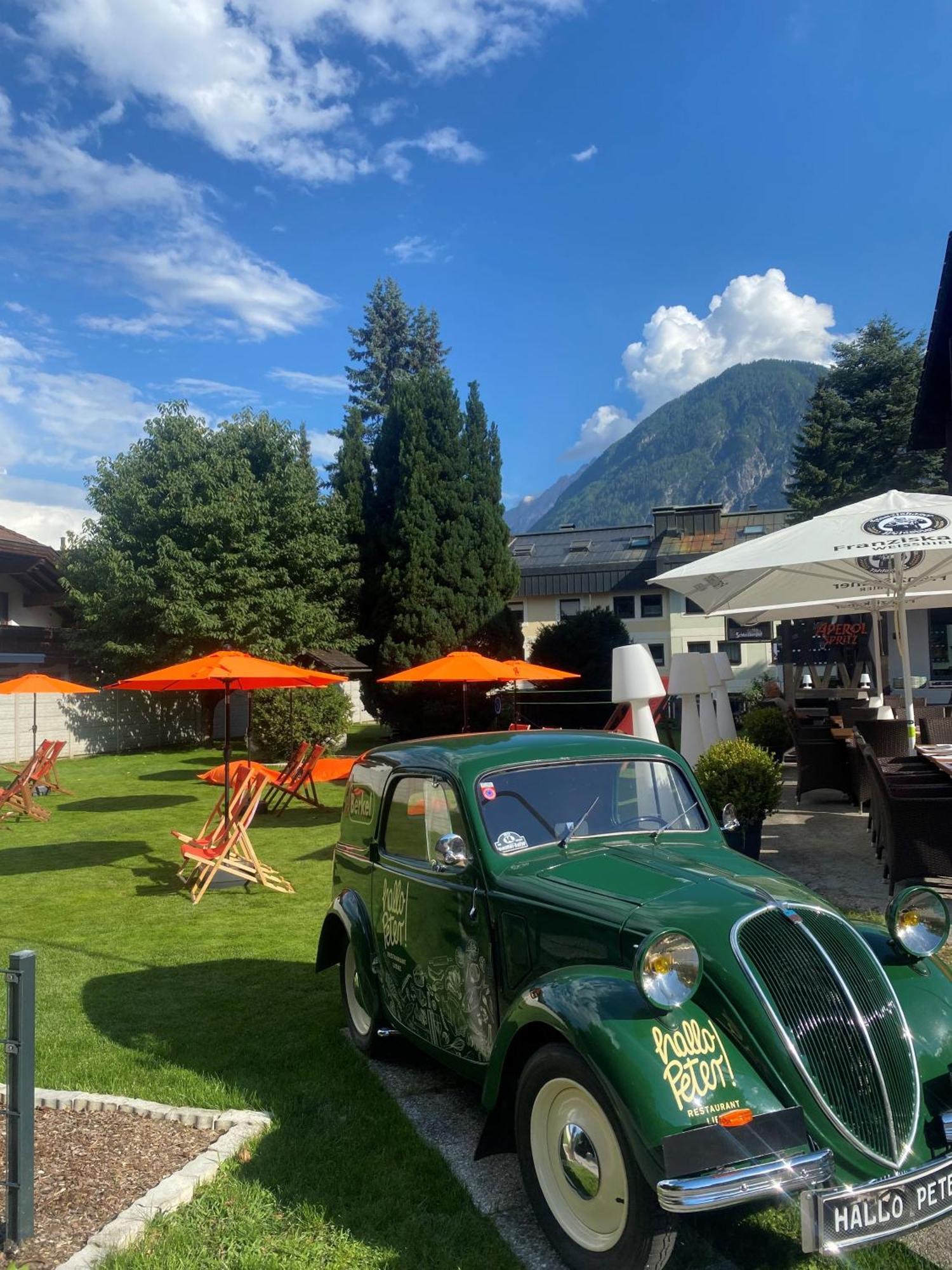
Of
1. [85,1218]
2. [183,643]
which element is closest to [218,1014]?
[85,1218]

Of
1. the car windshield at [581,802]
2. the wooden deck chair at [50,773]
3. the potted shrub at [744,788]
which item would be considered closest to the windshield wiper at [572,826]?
the car windshield at [581,802]

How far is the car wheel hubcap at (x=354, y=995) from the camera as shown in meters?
4.79

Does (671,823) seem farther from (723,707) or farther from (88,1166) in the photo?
(723,707)

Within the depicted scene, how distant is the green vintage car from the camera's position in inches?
103

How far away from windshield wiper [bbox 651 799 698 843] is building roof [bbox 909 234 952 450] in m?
16.1

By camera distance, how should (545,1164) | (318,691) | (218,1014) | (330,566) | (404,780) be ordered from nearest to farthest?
(545,1164) → (404,780) → (218,1014) → (318,691) → (330,566)

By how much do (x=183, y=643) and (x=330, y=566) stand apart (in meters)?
5.25

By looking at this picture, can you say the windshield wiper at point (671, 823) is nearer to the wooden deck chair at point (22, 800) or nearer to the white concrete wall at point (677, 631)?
the wooden deck chair at point (22, 800)

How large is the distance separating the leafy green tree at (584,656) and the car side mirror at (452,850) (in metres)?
22.7

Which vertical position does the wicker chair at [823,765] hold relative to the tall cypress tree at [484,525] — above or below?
below

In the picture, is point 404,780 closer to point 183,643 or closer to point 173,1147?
point 173,1147

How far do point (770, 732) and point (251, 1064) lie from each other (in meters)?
11.7

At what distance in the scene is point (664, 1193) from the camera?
2463 mm

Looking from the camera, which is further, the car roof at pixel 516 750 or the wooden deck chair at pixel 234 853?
the wooden deck chair at pixel 234 853
